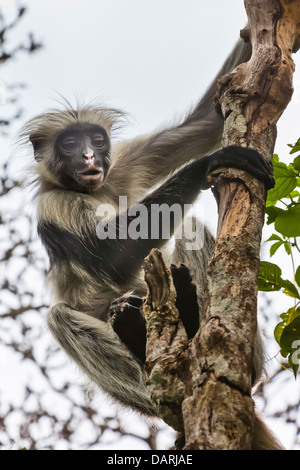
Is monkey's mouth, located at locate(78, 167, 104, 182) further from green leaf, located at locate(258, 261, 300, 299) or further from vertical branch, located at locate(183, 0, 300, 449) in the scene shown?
green leaf, located at locate(258, 261, 300, 299)

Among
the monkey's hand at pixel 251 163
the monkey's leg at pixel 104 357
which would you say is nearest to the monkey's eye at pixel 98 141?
the monkey's leg at pixel 104 357

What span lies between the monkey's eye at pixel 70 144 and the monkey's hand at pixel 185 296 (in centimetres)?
224

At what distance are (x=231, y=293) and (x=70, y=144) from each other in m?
3.20

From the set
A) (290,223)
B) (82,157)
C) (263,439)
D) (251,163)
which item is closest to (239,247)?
(251,163)

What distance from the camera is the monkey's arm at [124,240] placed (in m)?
3.89

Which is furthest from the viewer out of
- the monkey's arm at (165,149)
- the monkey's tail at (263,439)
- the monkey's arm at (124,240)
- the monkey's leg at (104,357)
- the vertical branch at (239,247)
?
the monkey's arm at (165,149)

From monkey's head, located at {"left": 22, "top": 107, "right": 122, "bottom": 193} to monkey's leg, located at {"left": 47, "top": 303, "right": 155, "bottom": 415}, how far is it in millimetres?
1100

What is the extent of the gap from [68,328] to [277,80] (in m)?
2.53

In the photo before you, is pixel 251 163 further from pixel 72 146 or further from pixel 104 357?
pixel 72 146

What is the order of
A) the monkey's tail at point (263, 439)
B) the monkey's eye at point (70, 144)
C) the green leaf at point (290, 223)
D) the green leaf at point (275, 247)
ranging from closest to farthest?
the green leaf at point (290, 223)
the green leaf at point (275, 247)
the monkey's tail at point (263, 439)
the monkey's eye at point (70, 144)

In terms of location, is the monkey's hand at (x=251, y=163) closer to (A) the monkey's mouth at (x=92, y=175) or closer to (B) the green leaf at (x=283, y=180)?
(B) the green leaf at (x=283, y=180)

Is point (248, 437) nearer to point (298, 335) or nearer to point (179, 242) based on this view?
point (298, 335)

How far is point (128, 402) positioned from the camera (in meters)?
4.59
